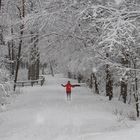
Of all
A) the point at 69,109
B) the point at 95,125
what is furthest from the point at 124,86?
the point at 95,125

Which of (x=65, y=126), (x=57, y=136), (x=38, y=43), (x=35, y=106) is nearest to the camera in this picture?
(x=57, y=136)

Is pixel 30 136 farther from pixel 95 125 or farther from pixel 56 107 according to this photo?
pixel 56 107

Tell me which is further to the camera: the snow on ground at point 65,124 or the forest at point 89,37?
the forest at point 89,37

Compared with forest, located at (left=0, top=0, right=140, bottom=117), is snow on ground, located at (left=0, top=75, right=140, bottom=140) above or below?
below

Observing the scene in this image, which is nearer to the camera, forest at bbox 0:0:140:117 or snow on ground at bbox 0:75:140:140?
snow on ground at bbox 0:75:140:140

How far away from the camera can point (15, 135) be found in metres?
12.6

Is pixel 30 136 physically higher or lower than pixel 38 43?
lower

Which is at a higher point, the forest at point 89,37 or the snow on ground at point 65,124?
the forest at point 89,37

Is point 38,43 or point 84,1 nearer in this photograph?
point 84,1

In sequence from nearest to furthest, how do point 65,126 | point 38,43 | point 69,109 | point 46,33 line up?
point 65,126, point 69,109, point 46,33, point 38,43

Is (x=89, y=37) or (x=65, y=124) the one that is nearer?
(x=65, y=124)

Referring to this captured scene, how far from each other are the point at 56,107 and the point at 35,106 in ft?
4.70

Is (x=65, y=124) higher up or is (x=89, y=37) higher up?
(x=89, y=37)

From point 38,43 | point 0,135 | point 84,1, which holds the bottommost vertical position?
point 0,135
